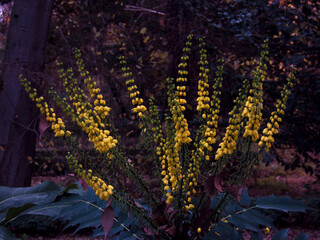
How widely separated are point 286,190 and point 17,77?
6.95 m

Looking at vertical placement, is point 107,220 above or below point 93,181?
below

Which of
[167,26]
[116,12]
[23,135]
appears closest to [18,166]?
[23,135]

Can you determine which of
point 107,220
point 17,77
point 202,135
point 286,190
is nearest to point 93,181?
point 107,220

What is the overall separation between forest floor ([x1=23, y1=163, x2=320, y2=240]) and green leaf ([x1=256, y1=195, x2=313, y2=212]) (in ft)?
6.22

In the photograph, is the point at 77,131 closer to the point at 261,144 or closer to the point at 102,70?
the point at 102,70

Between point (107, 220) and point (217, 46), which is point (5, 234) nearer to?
point (107, 220)

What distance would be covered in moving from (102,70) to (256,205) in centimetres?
407

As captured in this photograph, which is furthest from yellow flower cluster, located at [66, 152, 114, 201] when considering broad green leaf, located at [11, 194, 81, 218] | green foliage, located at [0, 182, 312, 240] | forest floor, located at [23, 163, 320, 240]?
forest floor, located at [23, 163, 320, 240]

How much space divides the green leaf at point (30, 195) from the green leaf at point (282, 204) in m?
1.14

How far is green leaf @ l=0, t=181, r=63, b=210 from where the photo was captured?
199cm

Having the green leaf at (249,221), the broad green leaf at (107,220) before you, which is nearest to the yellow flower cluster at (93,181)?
the broad green leaf at (107,220)

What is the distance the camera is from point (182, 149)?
60.1 inches

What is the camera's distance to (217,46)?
4961 mm

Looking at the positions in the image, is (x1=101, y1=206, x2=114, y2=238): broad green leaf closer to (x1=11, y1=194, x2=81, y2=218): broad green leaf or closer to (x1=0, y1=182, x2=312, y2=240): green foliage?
(x1=0, y1=182, x2=312, y2=240): green foliage
